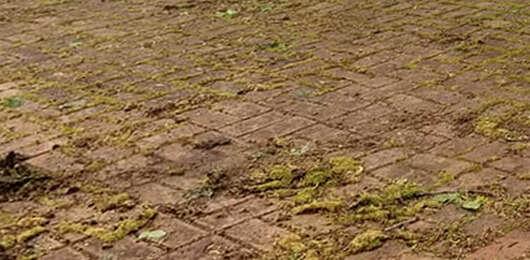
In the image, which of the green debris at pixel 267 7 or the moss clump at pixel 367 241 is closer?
the moss clump at pixel 367 241

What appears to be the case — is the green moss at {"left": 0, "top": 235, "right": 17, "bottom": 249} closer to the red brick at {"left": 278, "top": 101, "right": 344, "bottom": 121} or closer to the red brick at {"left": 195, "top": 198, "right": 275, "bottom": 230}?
the red brick at {"left": 195, "top": 198, "right": 275, "bottom": 230}

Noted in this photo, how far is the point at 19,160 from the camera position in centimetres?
451

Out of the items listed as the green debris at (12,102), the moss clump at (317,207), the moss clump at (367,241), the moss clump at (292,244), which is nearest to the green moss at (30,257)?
the moss clump at (292,244)

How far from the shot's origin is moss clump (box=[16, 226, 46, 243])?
372 cm

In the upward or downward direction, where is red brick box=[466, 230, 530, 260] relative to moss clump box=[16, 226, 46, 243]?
downward

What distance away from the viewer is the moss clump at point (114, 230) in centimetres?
371

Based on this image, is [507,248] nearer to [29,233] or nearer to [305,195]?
[305,195]

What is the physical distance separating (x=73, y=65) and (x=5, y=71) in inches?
18.2

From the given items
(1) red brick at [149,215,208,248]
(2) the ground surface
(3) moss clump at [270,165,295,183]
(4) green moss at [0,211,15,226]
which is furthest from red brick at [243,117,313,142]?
(4) green moss at [0,211,15,226]

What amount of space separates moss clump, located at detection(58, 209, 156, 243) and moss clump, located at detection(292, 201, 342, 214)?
0.63 m

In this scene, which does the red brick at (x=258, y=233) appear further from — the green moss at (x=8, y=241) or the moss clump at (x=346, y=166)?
the green moss at (x=8, y=241)

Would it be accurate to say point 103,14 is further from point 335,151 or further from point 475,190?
point 475,190

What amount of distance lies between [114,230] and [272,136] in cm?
124

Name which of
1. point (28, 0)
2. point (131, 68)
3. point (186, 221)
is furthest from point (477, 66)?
point (28, 0)
